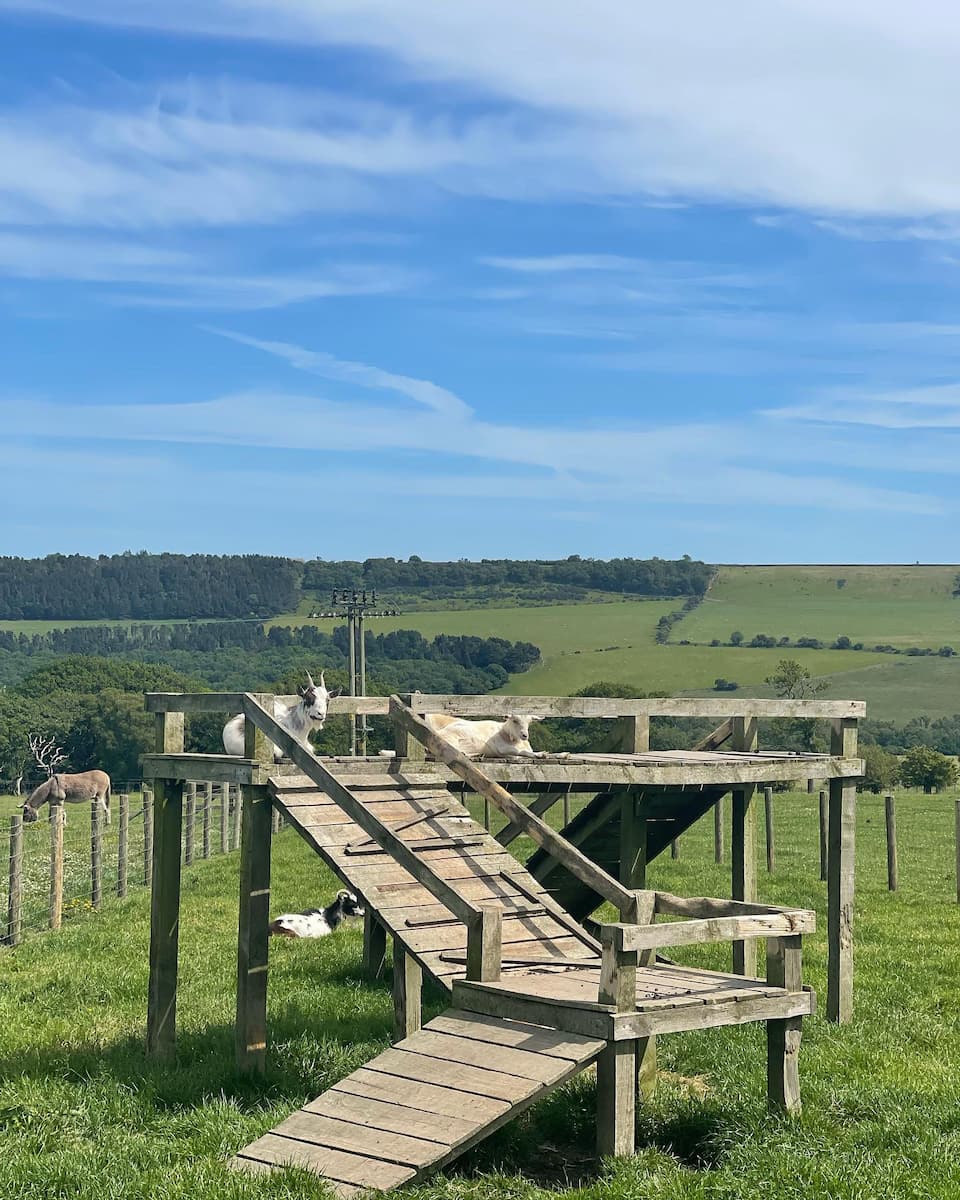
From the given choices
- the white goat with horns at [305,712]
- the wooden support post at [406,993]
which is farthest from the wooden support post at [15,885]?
the wooden support post at [406,993]

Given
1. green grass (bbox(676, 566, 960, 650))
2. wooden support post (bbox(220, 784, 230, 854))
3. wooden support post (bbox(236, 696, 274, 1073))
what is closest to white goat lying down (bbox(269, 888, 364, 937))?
wooden support post (bbox(236, 696, 274, 1073))

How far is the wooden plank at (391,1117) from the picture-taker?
26.8 ft

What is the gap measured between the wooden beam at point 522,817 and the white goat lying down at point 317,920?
6.76m

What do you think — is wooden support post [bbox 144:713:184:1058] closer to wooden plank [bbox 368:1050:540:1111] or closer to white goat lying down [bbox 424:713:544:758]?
white goat lying down [bbox 424:713:544:758]

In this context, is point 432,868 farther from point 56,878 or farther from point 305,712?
point 56,878

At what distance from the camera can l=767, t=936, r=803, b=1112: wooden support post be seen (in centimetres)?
958

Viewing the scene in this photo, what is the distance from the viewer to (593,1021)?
874cm

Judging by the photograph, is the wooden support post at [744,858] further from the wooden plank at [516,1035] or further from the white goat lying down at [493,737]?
the wooden plank at [516,1035]

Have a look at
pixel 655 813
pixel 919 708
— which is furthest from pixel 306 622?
pixel 655 813

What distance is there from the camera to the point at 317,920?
18828 mm

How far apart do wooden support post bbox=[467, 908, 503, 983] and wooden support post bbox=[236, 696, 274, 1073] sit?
220cm

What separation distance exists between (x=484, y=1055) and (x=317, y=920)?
10204 millimetres

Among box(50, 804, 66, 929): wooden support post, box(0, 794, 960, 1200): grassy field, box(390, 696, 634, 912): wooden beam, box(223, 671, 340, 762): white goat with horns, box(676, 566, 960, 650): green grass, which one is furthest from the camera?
box(676, 566, 960, 650): green grass

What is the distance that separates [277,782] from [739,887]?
5.42m
